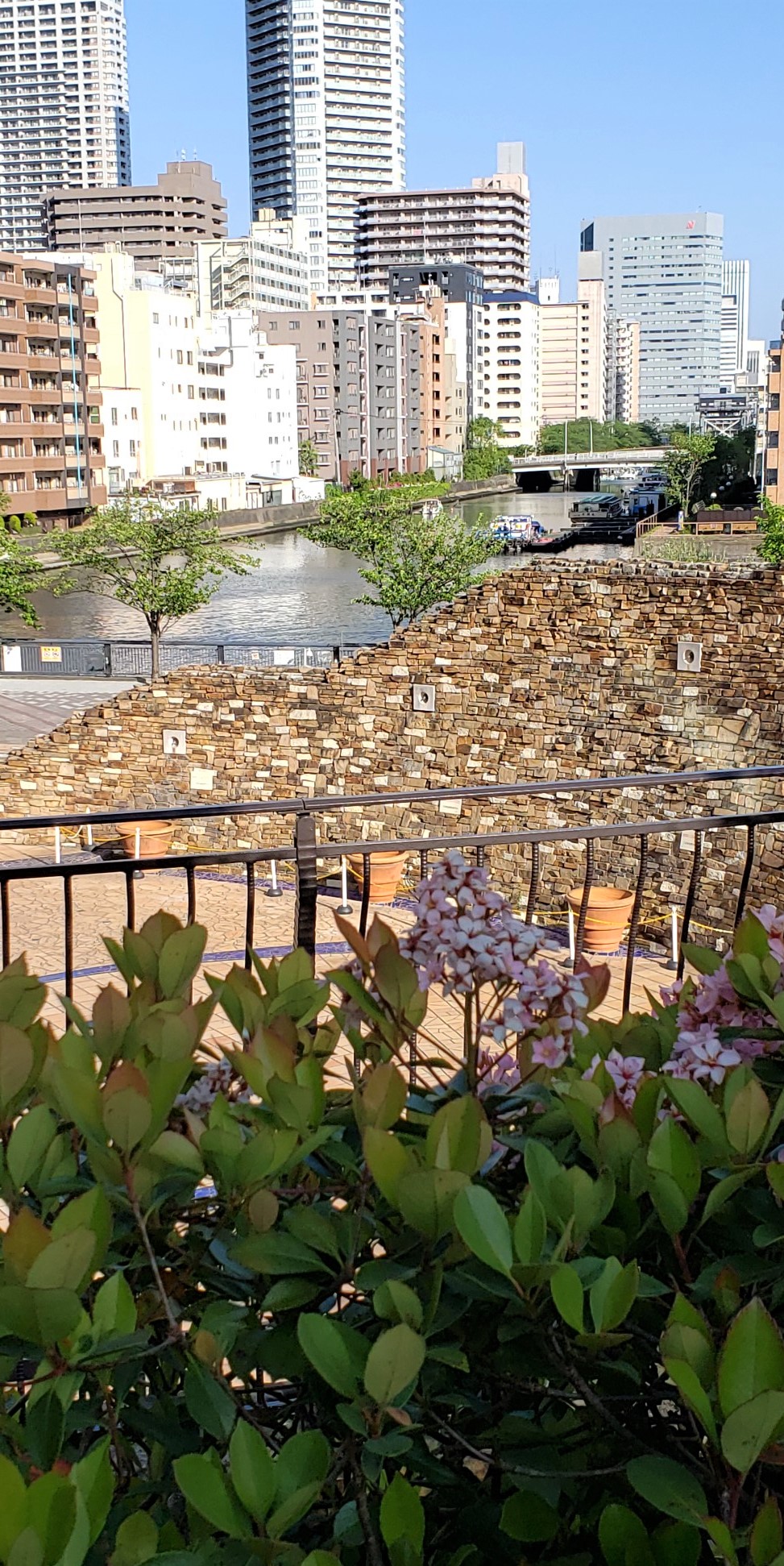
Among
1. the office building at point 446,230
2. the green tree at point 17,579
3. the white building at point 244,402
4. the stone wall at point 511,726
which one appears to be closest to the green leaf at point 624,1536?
the stone wall at point 511,726

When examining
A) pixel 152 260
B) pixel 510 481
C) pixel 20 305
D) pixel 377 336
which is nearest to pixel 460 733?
pixel 20 305

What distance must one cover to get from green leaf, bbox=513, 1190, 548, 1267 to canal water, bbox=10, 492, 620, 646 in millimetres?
24862

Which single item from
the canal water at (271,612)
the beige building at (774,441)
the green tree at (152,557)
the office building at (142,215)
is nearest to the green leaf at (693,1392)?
the green tree at (152,557)

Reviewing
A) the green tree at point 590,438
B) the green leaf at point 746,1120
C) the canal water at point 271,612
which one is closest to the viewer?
the green leaf at point 746,1120

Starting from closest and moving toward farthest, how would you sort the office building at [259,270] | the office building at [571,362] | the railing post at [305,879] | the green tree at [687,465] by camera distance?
the railing post at [305,879]
the green tree at [687,465]
the office building at [259,270]
the office building at [571,362]

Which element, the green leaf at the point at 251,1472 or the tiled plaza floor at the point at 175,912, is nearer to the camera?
the green leaf at the point at 251,1472

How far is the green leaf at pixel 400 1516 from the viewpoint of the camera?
0.99 metres

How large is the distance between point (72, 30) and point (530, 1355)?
8836 inches

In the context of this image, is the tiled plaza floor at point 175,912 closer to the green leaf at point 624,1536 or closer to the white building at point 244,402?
the green leaf at point 624,1536

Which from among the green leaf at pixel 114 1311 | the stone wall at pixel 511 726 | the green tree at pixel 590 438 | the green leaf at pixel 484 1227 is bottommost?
the stone wall at pixel 511 726

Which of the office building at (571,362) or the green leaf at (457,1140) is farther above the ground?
the office building at (571,362)

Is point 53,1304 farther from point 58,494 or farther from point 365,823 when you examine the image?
point 58,494

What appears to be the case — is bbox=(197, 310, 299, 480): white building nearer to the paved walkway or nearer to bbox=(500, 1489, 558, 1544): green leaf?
the paved walkway

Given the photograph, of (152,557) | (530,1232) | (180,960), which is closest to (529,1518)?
(530,1232)
